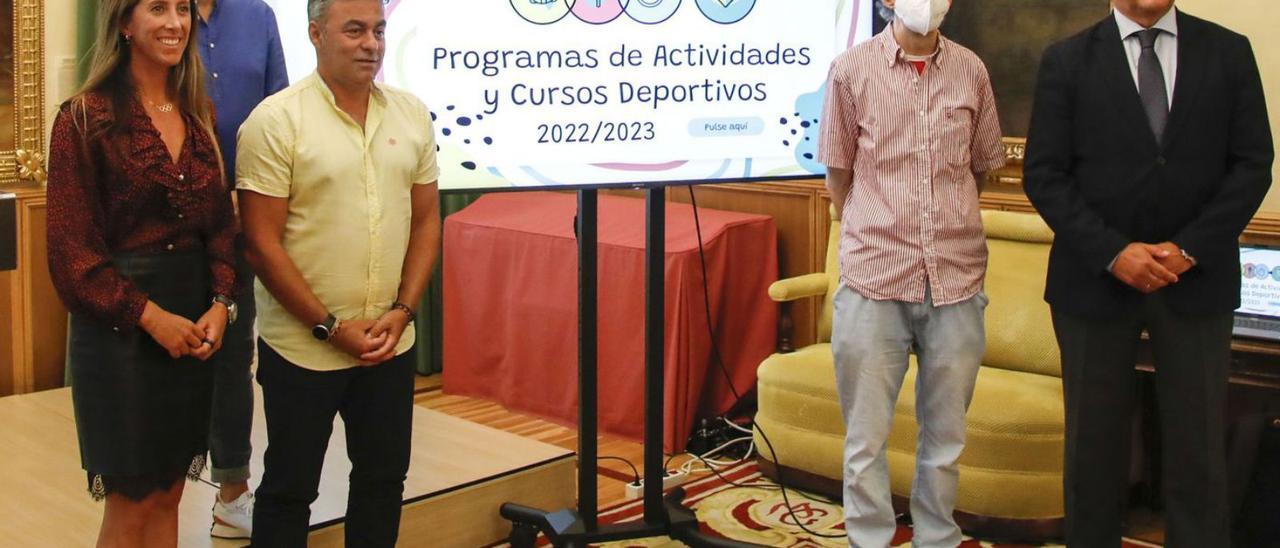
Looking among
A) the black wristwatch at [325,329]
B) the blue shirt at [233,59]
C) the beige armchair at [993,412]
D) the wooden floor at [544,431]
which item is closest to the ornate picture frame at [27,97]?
the wooden floor at [544,431]

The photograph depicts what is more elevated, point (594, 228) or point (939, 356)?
point (594, 228)

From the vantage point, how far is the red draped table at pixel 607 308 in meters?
4.37

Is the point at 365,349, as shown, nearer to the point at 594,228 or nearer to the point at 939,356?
the point at 594,228

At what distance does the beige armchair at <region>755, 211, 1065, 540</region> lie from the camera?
349 centimetres

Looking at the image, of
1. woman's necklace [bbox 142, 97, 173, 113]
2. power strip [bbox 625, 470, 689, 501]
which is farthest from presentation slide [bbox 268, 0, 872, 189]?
power strip [bbox 625, 470, 689, 501]

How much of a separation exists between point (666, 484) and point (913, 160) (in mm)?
1508

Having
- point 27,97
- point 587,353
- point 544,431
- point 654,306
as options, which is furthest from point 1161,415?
point 27,97

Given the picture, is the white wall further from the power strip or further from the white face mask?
the white face mask

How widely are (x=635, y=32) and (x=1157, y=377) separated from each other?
130cm

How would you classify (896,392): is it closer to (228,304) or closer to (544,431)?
(228,304)

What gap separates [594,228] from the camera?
10.1 ft

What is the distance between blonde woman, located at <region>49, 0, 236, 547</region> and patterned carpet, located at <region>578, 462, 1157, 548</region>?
55.1 inches

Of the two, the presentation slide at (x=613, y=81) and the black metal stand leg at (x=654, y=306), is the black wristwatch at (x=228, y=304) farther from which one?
the black metal stand leg at (x=654, y=306)

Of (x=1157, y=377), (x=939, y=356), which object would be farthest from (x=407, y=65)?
(x=1157, y=377)
